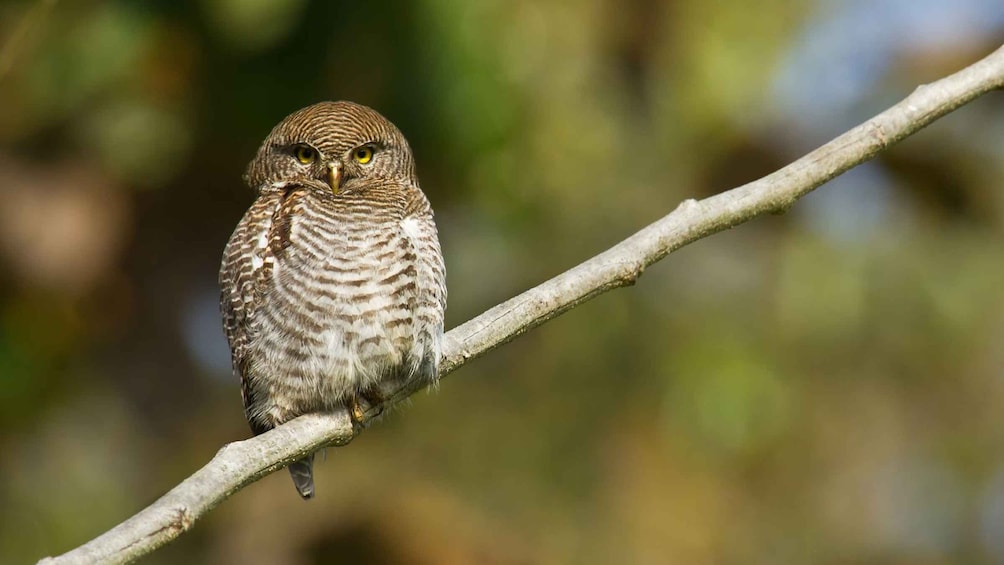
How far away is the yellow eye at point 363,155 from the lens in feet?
12.9

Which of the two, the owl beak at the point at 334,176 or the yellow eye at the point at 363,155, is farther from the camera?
the yellow eye at the point at 363,155

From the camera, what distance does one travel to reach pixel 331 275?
370 cm

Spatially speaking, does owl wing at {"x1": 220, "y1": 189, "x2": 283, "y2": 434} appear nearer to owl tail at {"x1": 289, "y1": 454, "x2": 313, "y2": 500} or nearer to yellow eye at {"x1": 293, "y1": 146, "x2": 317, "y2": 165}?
yellow eye at {"x1": 293, "y1": 146, "x2": 317, "y2": 165}

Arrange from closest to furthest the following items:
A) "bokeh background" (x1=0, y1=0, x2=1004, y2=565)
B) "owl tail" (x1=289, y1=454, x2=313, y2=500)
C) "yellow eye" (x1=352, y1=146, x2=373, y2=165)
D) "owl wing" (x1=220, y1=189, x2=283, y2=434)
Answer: "owl wing" (x1=220, y1=189, x2=283, y2=434), "yellow eye" (x1=352, y1=146, x2=373, y2=165), "owl tail" (x1=289, y1=454, x2=313, y2=500), "bokeh background" (x1=0, y1=0, x2=1004, y2=565)

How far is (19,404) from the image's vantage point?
7.39 meters

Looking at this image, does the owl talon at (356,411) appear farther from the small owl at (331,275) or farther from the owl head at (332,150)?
the owl head at (332,150)

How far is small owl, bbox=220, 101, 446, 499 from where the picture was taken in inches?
145

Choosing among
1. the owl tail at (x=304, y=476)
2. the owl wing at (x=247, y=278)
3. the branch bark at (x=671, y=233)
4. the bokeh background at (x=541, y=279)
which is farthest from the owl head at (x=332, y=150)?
→ the bokeh background at (x=541, y=279)

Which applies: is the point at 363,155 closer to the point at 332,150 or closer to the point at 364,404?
the point at 332,150

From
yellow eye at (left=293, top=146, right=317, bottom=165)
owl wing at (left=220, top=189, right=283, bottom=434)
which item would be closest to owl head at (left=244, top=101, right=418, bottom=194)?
yellow eye at (left=293, top=146, right=317, bottom=165)

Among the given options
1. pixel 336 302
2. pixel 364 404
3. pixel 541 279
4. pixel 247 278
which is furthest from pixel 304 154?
pixel 541 279

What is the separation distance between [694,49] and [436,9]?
187 cm

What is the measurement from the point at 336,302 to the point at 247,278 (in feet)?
1.12

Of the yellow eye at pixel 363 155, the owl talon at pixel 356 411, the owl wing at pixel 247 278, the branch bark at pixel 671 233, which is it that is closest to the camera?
the branch bark at pixel 671 233
